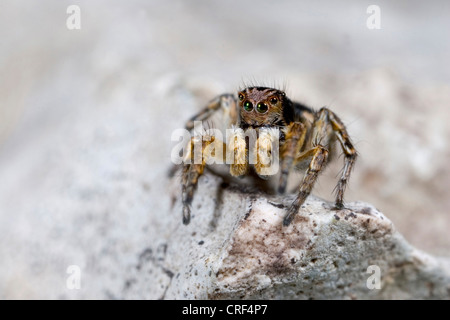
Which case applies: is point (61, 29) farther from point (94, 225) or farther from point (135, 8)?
point (94, 225)

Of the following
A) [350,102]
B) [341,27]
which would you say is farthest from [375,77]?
[341,27]

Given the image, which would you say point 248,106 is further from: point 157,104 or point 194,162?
point 157,104

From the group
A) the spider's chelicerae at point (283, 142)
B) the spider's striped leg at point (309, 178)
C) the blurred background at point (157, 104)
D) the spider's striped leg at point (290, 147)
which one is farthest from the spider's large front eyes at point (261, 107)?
the blurred background at point (157, 104)

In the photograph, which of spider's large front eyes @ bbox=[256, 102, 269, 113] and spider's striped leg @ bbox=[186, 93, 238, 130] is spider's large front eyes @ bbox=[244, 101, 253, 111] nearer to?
spider's large front eyes @ bbox=[256, 102, 269, 113]

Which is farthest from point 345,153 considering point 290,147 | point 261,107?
point 261,107

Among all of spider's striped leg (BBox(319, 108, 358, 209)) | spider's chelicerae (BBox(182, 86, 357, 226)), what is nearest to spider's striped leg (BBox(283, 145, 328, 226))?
spider's chelicerae (BBox(182, 86, 357, 226))

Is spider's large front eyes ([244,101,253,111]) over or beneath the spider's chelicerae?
over

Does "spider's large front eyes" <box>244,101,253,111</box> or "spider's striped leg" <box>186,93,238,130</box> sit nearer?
"spider's large front eyes" <box>244,101,253,111</box>
